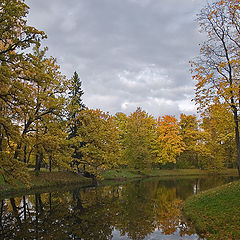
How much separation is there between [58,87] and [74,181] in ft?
44.3

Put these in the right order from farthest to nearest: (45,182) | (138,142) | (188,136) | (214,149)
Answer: (188,136)
(214,149)
(138,142)
(45,182)

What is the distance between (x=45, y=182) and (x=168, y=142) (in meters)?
27.2

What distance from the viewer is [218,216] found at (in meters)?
11.0

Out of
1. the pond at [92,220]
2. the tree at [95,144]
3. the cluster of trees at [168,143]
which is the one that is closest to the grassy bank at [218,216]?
the pond at [92,220]

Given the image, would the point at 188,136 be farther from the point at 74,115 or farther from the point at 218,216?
the point at 218,216

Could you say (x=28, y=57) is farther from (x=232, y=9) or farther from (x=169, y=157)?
(x=169, y=157)

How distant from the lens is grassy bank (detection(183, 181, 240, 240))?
9.20 meters

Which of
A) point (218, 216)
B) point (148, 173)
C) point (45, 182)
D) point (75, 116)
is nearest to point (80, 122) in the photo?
point (75, 116)

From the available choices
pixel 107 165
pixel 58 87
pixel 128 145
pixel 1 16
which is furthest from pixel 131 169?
pixel 1 16

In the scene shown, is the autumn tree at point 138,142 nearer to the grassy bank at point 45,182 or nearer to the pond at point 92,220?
the grassy bank at point 45,182

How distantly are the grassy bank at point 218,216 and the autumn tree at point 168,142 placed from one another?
107 ft

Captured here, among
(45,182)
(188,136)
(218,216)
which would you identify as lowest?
(45,182)

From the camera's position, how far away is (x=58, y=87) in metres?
A: 28.2

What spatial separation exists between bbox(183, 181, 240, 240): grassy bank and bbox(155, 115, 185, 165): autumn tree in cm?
3250
